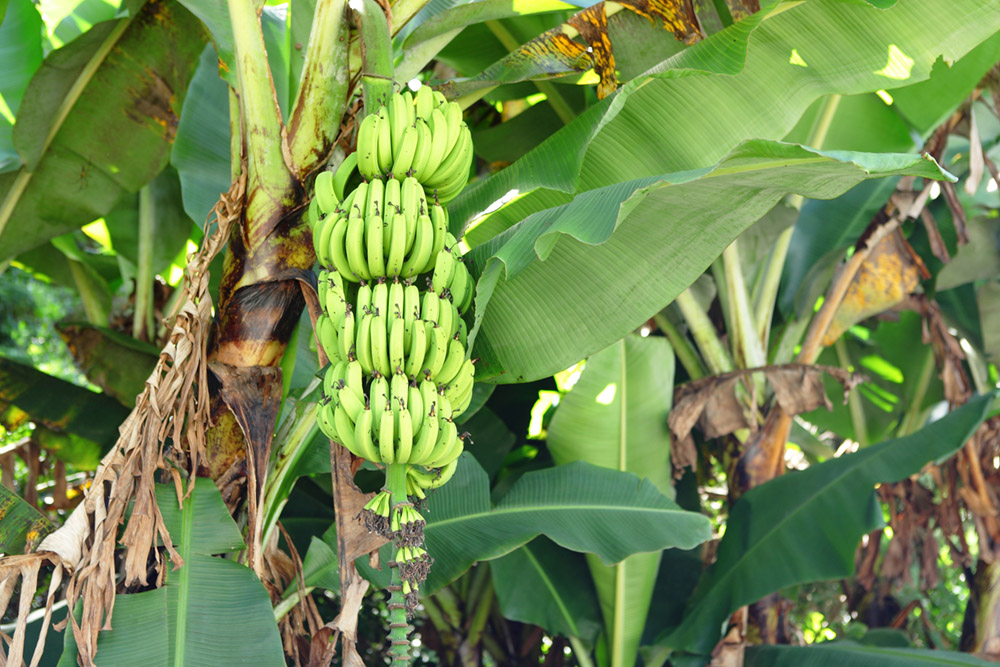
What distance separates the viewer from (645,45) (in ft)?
5.67

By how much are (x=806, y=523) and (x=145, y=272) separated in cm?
199

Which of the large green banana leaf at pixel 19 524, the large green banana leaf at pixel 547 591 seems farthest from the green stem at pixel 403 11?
the large green banana leaf at pixel 547 591

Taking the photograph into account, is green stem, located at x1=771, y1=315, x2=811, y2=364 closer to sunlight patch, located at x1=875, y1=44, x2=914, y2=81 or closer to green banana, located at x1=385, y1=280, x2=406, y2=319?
sunlight patch, located at x1=875, y1=44, x2=914, y2=81

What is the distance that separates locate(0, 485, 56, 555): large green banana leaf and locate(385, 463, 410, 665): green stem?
66 cm

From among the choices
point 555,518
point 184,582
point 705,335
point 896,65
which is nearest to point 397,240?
point 184,582

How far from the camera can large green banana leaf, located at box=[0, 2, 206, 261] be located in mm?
1846

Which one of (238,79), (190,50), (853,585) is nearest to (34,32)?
(190,50)

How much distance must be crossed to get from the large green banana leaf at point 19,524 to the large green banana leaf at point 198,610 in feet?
0.73

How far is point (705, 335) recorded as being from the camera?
6.95 ft

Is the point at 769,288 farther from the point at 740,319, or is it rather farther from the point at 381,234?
the point at 381,234

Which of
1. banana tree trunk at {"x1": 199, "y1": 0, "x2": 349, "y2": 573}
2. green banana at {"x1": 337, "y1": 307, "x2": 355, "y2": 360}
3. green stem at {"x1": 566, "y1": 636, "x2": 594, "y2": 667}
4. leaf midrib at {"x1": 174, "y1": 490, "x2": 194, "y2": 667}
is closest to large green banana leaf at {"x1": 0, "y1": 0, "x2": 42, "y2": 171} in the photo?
banana tree trunk at {"x1": 199, "y1": 0, "x2": 349, "y2": 573}

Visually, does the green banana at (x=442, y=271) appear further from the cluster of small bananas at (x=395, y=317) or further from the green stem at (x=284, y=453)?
the green stem at (x=284, y=453)

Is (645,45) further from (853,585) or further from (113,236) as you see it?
(853,585)

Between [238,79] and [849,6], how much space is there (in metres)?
1.20
